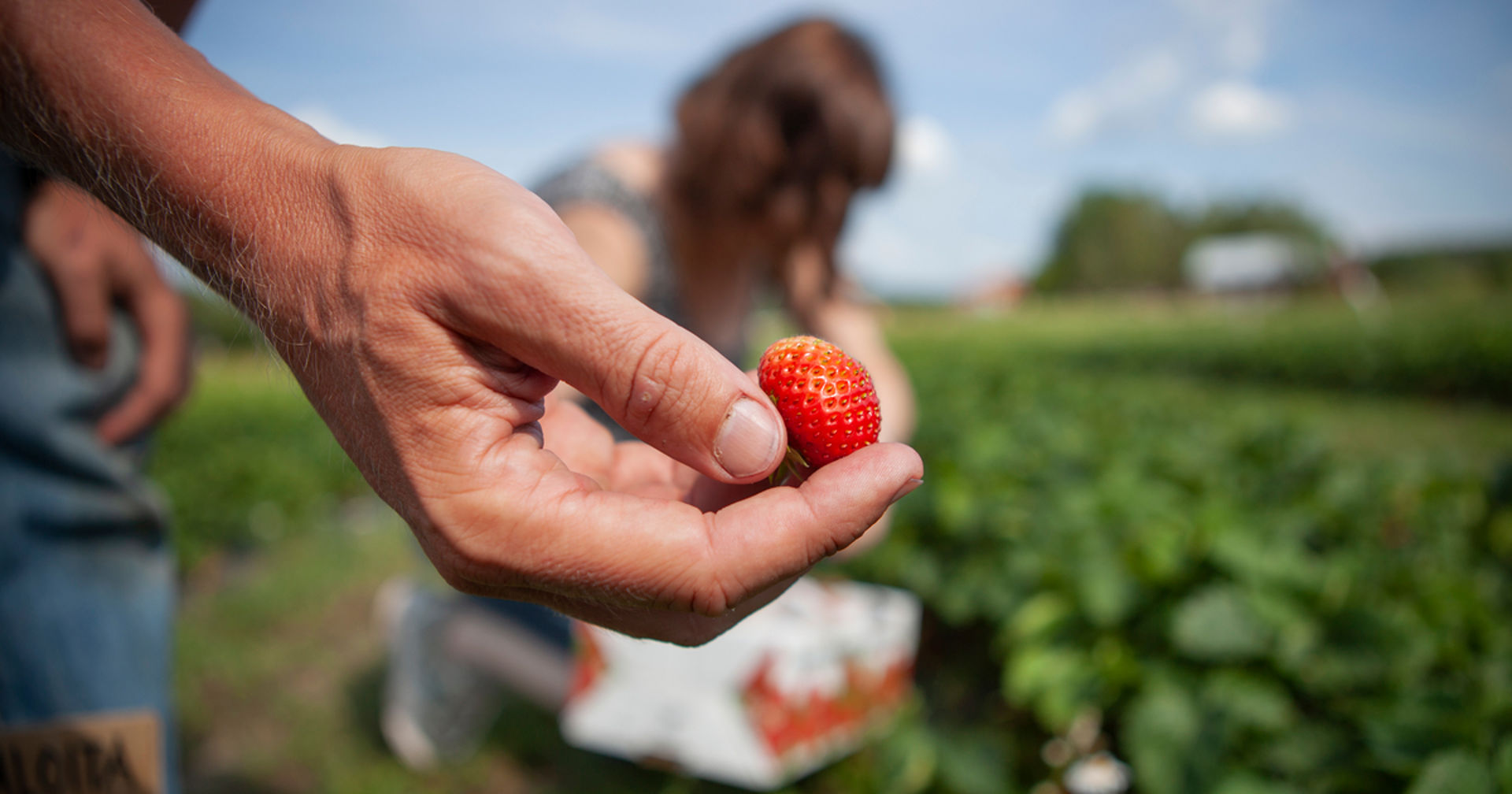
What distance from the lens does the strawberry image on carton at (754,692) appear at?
2205 millimetres

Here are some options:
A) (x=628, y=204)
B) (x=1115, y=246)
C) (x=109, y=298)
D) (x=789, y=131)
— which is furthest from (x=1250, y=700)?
(x=1115, y=246)

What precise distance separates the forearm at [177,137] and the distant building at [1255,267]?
205 ft

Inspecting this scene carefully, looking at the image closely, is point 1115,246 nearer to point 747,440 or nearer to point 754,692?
point 754,692

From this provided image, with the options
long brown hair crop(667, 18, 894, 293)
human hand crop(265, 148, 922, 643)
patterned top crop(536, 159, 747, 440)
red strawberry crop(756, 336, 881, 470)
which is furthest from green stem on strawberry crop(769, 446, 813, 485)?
long brown hair crop(667, 18, 894, 293)

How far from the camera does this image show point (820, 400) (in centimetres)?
101

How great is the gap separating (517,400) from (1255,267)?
211 ft

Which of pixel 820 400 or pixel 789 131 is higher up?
pixel 789 131

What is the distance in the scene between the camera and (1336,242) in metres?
57.8

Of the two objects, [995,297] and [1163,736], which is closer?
[1163,736]

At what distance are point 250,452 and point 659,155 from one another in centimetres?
542

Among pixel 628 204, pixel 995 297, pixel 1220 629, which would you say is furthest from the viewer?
pixel 995 297

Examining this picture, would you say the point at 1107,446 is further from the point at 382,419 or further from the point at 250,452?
the point at 250,452

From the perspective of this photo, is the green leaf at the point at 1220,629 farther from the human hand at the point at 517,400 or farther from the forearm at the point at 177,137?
the forearm at the point at 177,137

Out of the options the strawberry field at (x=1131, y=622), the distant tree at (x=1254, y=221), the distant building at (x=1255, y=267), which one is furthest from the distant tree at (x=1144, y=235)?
the strawberry field at (x=1131, y=622)
